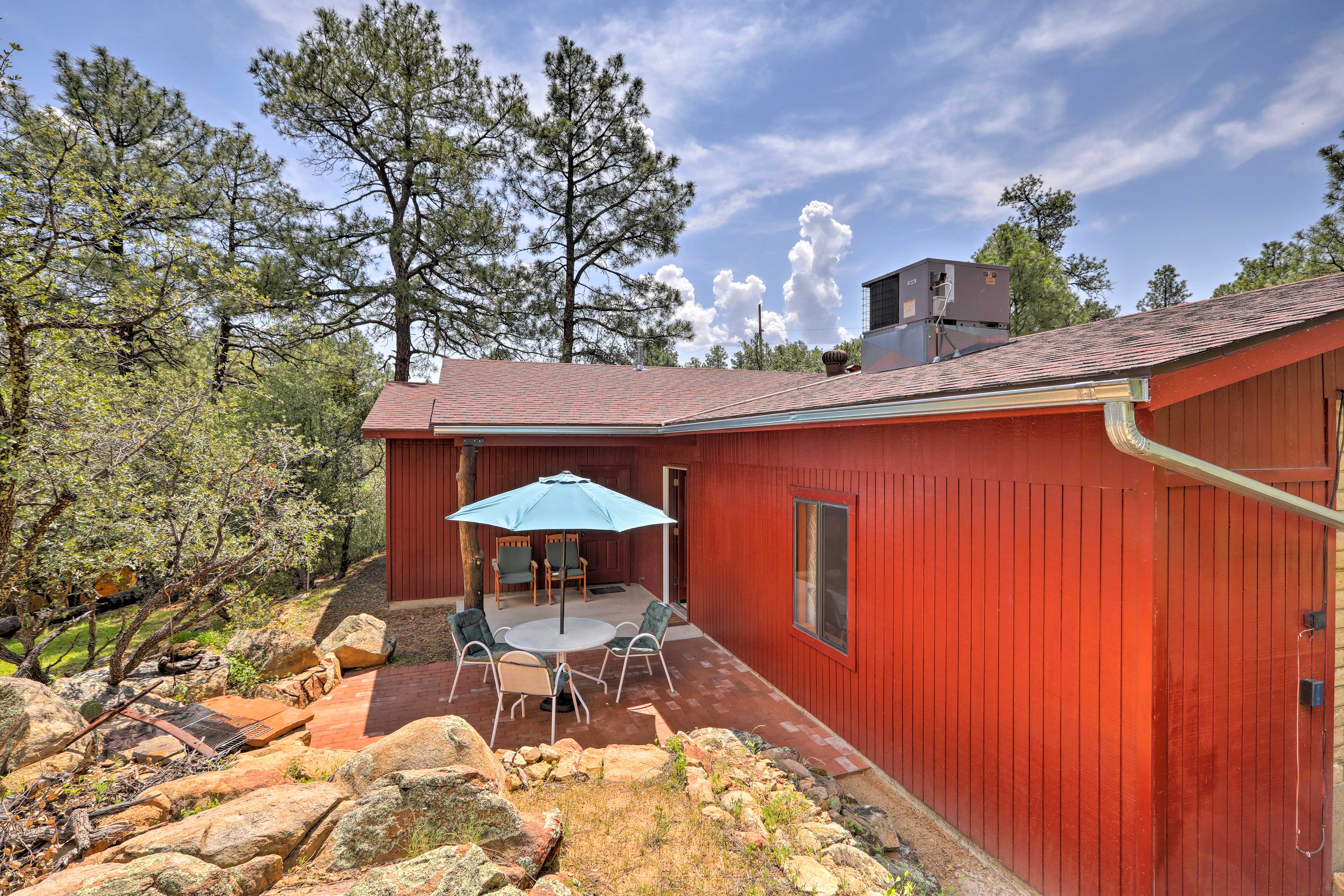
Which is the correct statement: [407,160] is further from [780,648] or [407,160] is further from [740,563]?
[780,648]

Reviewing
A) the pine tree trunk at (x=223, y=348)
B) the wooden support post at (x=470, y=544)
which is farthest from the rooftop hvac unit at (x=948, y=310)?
the pine tree trunk at (x=223, y=348)

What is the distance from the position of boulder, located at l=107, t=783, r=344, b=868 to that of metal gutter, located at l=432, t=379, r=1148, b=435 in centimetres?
356

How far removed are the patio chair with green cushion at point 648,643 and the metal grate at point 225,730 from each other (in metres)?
2.73

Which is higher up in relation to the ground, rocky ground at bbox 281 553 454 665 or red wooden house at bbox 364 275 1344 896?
red wooden house at bbox 364 275 1344 896

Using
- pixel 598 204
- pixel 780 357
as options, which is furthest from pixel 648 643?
pixel 780 357

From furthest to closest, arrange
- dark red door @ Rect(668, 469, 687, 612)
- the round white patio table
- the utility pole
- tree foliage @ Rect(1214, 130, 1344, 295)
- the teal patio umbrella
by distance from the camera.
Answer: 1. the utility pole
2. tree foliage @ Rect(1214, 130, 1344, 295)
3. dark red door @ Rect(668, 469, 687, 612)
4. the round white patio table
5. the teal patio umbrella

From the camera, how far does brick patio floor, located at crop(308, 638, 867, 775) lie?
459cm

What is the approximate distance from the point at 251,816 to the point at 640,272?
1724 cm

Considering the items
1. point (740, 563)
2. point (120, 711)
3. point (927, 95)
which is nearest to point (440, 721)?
point (120, 711)

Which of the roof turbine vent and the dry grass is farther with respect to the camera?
the roof turbine vent

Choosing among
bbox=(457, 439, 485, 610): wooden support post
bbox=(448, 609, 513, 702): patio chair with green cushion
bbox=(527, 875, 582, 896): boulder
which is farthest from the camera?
bbox=(457, 439, 485, 610): wooden support post

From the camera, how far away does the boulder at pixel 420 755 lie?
3.07 meters

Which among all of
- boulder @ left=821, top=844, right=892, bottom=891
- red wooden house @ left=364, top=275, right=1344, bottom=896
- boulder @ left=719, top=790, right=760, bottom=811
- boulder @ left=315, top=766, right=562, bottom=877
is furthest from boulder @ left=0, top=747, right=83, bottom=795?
red wooden house @ left=364, top=275, right=1344, bottom=896

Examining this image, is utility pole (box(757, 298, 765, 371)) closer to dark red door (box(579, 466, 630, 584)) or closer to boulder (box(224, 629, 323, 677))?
dark red door (box(579, 466, 630, 584))
